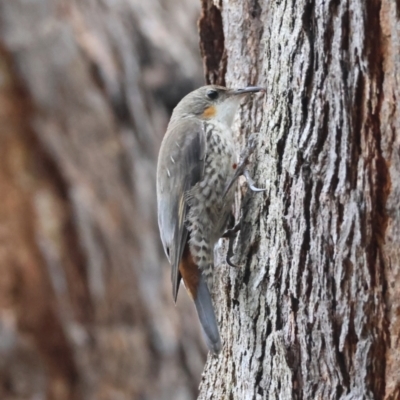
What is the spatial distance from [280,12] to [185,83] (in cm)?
225

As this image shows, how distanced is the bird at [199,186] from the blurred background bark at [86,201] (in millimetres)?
1409

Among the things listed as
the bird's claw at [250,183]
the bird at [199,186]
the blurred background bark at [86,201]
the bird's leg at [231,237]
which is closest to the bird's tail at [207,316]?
the bird at [199,186]

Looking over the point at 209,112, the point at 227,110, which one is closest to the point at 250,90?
the point at 227,110

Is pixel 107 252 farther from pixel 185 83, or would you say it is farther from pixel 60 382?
pixel 185 83

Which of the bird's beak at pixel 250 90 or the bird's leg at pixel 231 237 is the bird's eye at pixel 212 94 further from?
the bird's leg at pixel 231 237

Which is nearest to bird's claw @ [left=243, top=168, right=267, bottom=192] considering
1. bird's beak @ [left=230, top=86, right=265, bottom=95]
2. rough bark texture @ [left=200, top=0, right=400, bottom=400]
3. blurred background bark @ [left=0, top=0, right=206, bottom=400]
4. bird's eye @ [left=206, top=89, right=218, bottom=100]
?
rough bark texture @ [left=200, top=0, right=400, bottom=400]

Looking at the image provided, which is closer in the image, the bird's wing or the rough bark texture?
the rough bark texture

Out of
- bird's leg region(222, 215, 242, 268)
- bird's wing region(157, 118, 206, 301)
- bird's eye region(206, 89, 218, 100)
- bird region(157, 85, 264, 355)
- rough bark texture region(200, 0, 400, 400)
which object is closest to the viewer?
rough bark texture region(200, 0, 400, 400)

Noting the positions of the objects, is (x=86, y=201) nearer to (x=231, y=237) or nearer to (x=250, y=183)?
(x=231, y=237)

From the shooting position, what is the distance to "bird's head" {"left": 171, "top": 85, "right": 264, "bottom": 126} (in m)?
2.79

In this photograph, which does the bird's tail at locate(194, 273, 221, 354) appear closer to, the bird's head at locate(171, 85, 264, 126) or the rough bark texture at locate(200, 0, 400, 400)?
the rough bark texture at locate(200, 0, 400, 400)

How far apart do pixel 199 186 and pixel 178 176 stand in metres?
0.12

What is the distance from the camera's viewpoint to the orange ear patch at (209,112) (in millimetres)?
2986

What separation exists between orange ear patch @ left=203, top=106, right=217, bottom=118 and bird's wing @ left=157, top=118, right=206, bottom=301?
53 mm
